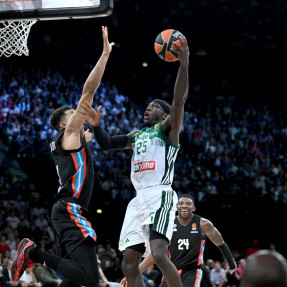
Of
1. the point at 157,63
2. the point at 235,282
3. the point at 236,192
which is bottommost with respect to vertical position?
the point at 235,282

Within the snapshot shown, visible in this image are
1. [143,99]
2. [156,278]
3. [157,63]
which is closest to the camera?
[156,278]

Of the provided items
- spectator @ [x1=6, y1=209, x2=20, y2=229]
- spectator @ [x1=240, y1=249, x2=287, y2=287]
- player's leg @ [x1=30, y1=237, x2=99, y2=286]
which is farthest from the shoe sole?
spectator @ [x1=6, y1=209, x2=20, y2=229]

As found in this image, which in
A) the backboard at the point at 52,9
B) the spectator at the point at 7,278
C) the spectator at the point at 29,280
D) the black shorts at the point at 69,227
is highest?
the backboard at the point at 52,9

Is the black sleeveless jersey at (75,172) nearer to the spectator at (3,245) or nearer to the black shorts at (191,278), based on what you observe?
the black shorts at (191,278)

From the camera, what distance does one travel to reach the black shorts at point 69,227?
5043mm

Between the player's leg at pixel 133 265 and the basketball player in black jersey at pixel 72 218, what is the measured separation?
0.34 m

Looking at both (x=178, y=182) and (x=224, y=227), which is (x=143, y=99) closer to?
(x=178, y=182)

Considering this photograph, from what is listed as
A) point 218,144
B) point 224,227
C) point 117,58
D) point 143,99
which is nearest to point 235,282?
point 224,227

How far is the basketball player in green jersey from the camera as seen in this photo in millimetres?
5156

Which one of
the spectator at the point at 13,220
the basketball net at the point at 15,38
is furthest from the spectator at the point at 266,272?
the spectator at the point at 13,220

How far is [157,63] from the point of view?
2497 cm

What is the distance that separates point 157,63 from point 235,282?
13846 mm

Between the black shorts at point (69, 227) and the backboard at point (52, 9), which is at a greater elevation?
the backboard at point (52, 9)

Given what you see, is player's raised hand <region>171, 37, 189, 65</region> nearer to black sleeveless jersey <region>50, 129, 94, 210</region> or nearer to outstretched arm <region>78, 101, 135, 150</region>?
outstretched arm <region>78, 101, 135, 150</region>
